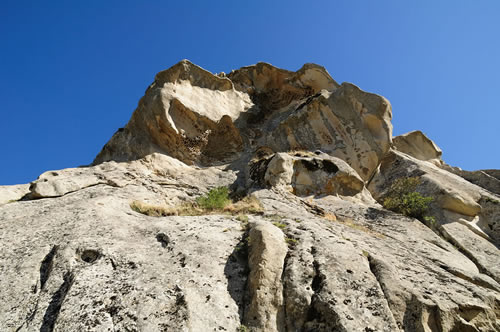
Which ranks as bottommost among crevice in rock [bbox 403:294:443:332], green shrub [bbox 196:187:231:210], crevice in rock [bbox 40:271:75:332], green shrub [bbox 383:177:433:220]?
crevice in rock [bbox 40:271:75:332]

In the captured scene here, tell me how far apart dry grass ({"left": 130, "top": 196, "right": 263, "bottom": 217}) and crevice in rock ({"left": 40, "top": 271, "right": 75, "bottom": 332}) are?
12.3 ft

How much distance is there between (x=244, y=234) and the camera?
826cm

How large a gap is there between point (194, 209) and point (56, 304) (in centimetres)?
568

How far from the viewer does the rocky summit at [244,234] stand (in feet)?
18.7

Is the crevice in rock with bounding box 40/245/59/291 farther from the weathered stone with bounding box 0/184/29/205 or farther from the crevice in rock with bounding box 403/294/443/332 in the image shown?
the crevice in rock with bounding box 403/294/443/332

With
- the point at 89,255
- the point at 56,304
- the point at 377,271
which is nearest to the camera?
the point at 56,304

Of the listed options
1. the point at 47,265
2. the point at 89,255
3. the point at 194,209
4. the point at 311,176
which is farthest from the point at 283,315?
the point at 311,176

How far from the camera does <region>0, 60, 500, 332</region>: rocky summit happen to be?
570 centimetres

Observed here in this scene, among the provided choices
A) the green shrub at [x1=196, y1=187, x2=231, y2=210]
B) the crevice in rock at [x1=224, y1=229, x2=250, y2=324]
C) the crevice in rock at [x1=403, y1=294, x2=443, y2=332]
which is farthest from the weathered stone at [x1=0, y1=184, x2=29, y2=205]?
the crevice in rock at [x1=403, y1=294, x2=443, y2=332]

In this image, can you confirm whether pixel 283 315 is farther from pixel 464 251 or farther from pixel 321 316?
pixel 464 251

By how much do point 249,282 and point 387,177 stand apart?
50.1 feet

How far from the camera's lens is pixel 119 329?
5055 mm

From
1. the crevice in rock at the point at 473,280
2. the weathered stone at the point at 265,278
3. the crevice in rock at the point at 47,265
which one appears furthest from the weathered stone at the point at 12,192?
the crevice in rock at the point at 473,280

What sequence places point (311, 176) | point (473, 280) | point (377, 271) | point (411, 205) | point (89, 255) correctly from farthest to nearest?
1. point (311, 176)
2. point (411, 205)
3. point (473, 280)
4. point (377, 271)
5. point (89, 255)
